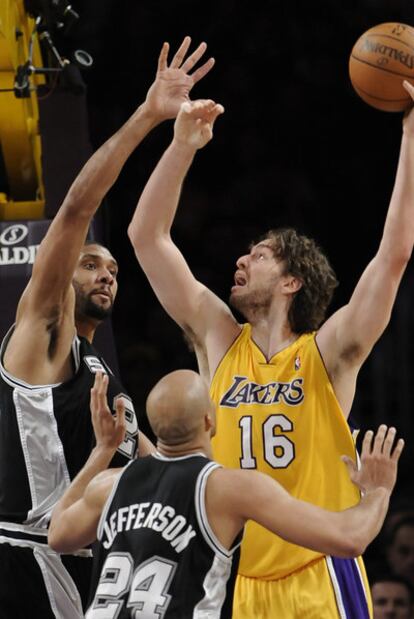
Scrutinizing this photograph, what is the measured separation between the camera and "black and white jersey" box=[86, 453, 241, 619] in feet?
10.4

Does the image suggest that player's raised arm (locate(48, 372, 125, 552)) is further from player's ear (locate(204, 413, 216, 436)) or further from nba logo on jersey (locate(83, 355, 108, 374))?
nba logo on jersey (locate(83, 355, 108, 374))

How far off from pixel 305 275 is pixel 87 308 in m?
0.93

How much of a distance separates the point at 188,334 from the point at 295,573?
1099 millimetres

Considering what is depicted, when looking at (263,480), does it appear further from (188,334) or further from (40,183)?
(40,183)

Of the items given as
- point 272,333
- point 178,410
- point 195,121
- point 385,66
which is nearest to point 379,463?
point 178,410

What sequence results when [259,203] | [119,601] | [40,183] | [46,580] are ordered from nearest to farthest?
[119,601] < [46,580] < [40,183] < [259,203]

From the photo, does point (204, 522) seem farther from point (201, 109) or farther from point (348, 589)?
point (201, 109)

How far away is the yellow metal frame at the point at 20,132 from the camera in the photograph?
24.5 ft

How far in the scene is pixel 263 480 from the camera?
10.6 feet

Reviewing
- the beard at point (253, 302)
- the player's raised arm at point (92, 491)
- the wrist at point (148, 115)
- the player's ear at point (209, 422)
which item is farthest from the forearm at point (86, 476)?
the wrist at point (148, 115)

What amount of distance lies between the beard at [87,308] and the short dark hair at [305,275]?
2.49ft

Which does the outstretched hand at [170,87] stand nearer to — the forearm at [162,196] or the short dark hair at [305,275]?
the forearm at [162,196]

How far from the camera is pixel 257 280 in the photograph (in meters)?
4.73

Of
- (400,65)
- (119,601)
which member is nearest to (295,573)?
(119,601)
